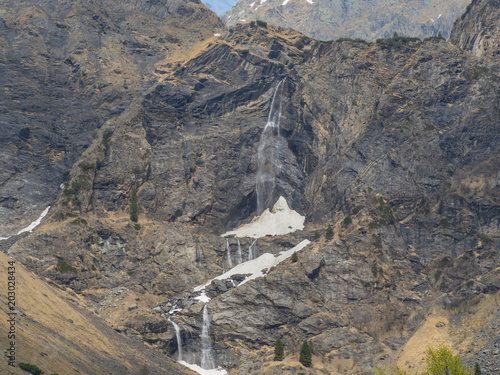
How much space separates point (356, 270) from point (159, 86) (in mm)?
86044

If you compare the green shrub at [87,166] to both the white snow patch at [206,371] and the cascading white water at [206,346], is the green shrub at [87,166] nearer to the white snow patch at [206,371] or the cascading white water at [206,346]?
the cascading white water at [206,346]

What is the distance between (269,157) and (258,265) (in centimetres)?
4260

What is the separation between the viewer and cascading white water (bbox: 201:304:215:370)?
119 metres

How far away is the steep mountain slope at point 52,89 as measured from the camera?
498 ft

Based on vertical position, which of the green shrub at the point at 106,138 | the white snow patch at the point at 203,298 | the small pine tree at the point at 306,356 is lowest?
the small pine tree at the point at 306,356

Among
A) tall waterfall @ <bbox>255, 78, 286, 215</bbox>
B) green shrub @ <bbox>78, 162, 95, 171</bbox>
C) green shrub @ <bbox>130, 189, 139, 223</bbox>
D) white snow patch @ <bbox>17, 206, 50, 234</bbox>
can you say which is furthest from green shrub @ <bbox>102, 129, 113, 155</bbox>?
tall waterfall @ <bbox>255, 78, 286, 215</bbox>

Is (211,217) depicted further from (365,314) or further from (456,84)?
(456,84)

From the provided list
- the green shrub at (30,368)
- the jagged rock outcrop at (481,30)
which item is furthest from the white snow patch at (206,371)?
the jagged rock outcrop at (481,30)

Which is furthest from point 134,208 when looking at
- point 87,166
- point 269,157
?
point 269,157

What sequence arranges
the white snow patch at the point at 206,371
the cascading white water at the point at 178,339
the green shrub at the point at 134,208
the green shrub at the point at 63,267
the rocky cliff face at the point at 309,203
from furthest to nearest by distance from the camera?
the green shrub at the point at 134,208 < the green shrub at the point at 63,267 < the rocky cliff face at the point at 309,203 < the cascading white water at the point at 178,339 < the white snow patch at the point at 206,371

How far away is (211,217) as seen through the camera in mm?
154125

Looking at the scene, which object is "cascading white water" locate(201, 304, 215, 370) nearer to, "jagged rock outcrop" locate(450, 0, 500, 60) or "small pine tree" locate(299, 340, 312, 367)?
"small pine tree" locate(299, 340, 312, 367)

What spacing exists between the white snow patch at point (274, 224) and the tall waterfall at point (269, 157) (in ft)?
9.73

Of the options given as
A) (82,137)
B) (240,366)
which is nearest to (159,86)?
(82,137)
